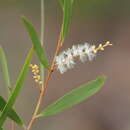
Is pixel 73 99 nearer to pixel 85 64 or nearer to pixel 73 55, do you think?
pixel 73 55

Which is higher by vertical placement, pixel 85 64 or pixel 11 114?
pixel 85 64

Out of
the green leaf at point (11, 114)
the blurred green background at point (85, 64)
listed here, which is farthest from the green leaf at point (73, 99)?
the blurred green background at point (85, 64)

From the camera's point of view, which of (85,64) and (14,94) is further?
(85,64)

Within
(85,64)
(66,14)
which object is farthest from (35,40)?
(85,64)

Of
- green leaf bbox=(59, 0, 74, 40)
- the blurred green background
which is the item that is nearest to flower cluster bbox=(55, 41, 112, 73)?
green leaf bbox=(59, 0, 74, 40)

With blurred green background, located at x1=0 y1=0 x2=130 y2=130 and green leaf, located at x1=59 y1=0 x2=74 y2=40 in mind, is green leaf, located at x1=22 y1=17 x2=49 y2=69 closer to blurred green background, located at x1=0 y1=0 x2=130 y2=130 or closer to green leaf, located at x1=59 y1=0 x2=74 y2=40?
green leaf, located at x1=59 y1=0 x2=74 y2=40

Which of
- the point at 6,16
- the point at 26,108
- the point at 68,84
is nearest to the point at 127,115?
the point at 68,84

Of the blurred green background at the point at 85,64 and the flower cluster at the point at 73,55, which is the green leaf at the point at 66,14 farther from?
the blurred green background at the point at 85,64

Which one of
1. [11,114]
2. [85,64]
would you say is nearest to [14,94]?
[11,114]

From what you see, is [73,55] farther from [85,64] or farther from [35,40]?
[85,64]
